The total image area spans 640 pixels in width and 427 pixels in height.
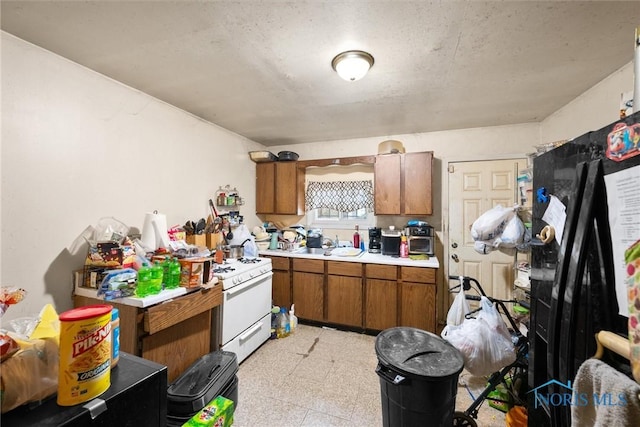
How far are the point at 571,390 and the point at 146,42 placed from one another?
2.38 meters

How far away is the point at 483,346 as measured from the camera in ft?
4.64

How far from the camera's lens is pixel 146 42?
1449mm

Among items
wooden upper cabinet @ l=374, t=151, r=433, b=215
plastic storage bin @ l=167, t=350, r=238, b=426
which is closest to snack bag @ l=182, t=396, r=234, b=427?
plastic storage bin @ l=167, t=350, r=238, b=426

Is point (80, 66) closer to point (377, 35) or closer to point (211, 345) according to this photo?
point (377, 35)

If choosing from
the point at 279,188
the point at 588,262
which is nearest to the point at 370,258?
the point at 279,188

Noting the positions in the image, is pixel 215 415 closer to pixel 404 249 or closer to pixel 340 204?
pixel 404 249

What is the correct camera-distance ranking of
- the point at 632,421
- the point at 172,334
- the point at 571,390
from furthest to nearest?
the point at 172,334 → the point at 571,390 → the point at 632,421

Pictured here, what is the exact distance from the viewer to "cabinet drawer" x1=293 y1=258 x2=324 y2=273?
288cm

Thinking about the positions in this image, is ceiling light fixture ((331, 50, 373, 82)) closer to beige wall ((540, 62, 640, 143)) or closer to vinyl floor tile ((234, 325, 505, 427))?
beige wall ((540, 62, 640, 143))

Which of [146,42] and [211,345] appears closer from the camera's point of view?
[146,42]

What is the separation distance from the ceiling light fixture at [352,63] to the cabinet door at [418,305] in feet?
6.78

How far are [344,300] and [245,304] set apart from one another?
114cm

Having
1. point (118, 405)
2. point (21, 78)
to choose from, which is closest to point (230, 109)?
point (21, 78)

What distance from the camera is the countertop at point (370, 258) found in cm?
255
